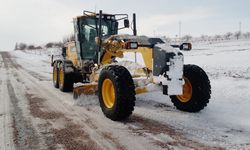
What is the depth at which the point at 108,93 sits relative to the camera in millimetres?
7297

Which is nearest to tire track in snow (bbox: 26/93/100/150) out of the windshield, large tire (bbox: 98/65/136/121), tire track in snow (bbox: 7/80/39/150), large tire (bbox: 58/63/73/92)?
tire track in snow (bbox: 7/80/39/150)

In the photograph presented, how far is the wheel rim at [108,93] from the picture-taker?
7164mm

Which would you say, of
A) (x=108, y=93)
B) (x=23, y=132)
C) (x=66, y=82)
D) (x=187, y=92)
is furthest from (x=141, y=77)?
(x=66, y=82)

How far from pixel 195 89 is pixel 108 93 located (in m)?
1.83

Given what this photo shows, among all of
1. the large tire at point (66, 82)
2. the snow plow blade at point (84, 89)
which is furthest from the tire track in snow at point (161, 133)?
the large tire at point (66, 82)


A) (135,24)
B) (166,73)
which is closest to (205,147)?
(166,73)

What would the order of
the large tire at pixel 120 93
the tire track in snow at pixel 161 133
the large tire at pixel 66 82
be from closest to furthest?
Result: the tire track in snow at pixel 161 133 < the large tire at pixel 120 93 < the large tire at pixel 66 82

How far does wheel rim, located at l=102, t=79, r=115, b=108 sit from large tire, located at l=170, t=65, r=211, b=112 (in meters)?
1.59

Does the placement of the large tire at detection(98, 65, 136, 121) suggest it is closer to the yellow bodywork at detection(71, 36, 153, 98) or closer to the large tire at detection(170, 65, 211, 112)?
the yellow bodywork at detection(71, 36, 153, 98)

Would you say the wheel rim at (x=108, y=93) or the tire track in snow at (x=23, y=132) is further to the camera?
the wheel rim at (x=108, y=93)

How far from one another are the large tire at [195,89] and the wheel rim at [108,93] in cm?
159

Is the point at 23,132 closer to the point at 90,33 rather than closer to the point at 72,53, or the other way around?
the point at 90,33

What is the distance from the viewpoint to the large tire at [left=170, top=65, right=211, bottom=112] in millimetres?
7246

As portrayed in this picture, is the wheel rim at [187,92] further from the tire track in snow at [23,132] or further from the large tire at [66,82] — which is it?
the large tire at [66,82]
